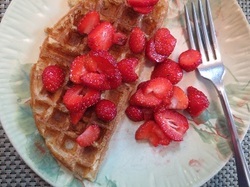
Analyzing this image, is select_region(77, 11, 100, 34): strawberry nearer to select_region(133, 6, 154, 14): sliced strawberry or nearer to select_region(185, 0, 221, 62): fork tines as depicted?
select_region(133, 6, 154, 14): sliced strawberry

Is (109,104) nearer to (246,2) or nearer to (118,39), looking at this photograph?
(118,39)

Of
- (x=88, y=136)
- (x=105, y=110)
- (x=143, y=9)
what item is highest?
(x=143, y=9)

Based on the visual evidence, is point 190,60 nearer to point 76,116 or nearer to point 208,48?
point 208,48

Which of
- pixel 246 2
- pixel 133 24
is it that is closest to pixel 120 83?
pixel 133 24

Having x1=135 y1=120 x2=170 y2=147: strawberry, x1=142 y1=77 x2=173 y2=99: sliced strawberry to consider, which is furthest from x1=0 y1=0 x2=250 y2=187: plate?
x1=142 y1=77 x2=173 y2=99: sliced strawberry

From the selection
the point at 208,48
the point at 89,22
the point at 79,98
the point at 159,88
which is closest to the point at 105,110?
the point at 79,98

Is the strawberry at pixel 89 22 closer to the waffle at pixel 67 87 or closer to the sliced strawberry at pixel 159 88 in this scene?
the waffle at pixel 67 87

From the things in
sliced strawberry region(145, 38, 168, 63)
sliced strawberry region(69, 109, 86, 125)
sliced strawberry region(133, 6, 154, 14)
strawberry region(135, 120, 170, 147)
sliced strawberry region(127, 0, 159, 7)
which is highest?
sliced strawberry region(127, 0, 159, 7)
